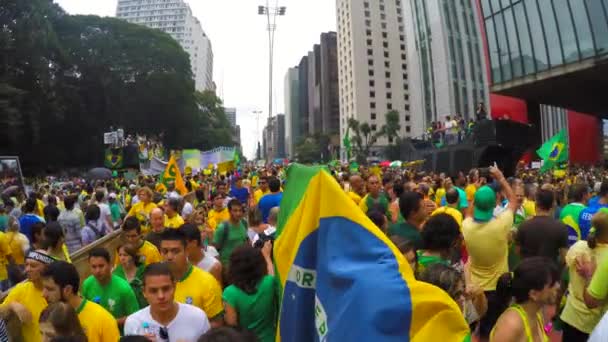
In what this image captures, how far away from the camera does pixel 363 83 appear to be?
9819cm

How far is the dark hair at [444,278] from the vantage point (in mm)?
2885

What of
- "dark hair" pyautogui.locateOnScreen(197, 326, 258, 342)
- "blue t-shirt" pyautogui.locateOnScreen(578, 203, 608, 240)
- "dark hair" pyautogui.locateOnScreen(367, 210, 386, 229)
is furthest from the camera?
"blue t-shirt" pyautogui.locateOnScreen(578, 203, 608, 240)

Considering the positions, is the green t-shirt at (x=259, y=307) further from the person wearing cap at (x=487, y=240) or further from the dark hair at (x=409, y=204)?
the person wearing cap at (x=487, y=240)

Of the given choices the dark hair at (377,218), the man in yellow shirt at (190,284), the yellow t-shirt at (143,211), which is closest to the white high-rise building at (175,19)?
the yellow t-shirt at (143,211)

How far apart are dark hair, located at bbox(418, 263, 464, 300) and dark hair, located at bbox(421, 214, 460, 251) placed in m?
0.76

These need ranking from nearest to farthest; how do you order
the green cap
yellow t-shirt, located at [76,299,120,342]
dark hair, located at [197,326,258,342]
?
dark hair, located at [197,326,258,342] < yellow t-shirt, located at [76,299,120,342] < the green cap

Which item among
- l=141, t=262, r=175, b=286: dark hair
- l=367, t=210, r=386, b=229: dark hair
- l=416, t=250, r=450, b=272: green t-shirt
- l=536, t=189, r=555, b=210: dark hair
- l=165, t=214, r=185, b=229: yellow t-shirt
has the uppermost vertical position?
l=536, t=189, r=555, b=210: dark hair

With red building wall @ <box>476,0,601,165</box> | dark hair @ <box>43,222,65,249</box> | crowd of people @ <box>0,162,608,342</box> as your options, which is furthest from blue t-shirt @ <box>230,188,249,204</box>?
red building wall @ <box>476,0,601,165</box>

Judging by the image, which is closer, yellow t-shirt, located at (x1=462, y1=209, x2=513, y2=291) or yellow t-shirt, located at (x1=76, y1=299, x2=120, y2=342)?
yellow t-shirt, located at (x1=76, y1=299, x2=120, y2=342)

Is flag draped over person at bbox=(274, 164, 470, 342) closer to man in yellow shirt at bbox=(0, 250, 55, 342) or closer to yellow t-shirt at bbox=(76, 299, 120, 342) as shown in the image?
yellow t-shirt at bbox=(76, 299, 120, 342)

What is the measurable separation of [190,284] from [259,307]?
640 millimetres

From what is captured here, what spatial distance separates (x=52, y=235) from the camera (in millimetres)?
4887

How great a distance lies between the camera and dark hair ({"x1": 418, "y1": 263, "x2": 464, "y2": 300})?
2885mm

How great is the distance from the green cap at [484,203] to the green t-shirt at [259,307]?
2.09 metres
